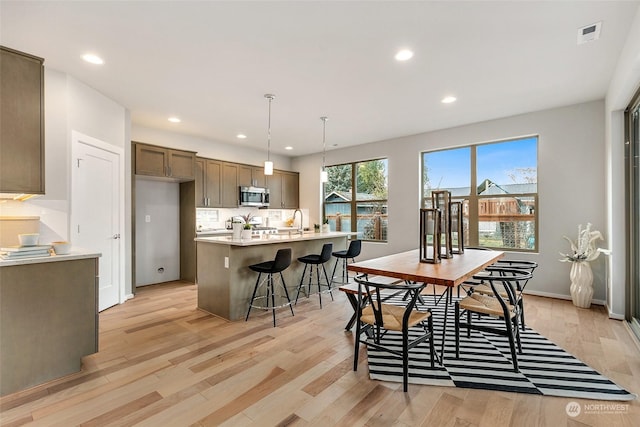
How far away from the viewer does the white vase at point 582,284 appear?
3.78 metres

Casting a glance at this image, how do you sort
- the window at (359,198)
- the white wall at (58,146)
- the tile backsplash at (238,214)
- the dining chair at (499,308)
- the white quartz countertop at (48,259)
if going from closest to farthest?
→ the white quartz countertop at (48,259) < the dining chair at (499,308) < the white wall at (58,146) < the tile backsplash at (238,214) < the window at (359,198)

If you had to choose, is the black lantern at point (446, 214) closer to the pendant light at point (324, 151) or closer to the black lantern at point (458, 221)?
the black lantern at point (458, 221)

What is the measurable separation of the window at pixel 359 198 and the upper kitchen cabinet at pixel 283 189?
83cm

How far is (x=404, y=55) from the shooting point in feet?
9.20

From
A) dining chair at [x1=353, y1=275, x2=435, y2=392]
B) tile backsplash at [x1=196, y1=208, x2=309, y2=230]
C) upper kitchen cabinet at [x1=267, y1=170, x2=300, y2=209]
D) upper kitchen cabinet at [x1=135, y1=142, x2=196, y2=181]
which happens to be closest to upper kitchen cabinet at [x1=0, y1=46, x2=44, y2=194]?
upper kitchen cabinet at [x1=135, y1=142, x2=196, y2=181]

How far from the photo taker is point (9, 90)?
7.04 feet

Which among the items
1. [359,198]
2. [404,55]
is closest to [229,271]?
[404,55]

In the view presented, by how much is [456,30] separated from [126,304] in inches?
196

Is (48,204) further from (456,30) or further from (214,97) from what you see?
(456,30)

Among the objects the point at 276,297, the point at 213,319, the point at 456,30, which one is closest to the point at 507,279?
the point at 456,30

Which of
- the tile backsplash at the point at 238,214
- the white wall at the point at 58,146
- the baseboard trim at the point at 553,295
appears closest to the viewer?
the white wall at the point at 58,146

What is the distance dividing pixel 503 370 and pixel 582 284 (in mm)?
2443

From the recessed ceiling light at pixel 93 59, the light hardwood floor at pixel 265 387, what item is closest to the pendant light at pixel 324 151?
the light hardwood floor at pixel 265 387

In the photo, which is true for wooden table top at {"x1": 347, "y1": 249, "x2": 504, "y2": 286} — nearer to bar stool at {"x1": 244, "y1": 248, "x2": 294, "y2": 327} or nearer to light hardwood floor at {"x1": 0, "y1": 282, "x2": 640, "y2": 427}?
light hardwood floor at {"x1": 0, "y1": 282, "x2": 640, "y2": 427}
